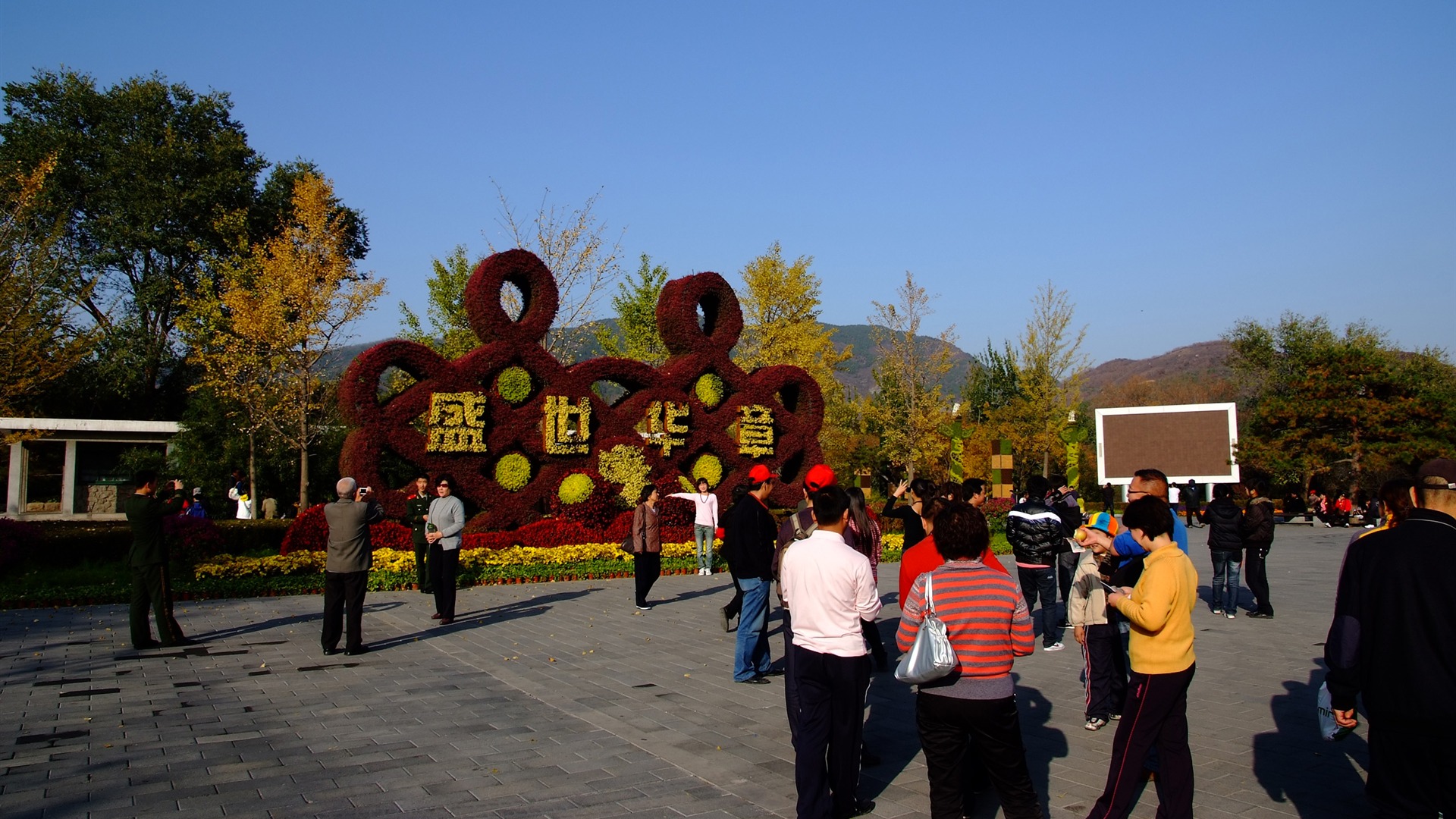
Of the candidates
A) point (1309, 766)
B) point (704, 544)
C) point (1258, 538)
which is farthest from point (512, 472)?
point (1309, 766)

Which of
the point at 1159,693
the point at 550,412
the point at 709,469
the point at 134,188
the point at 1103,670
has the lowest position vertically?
the point at 1103,670

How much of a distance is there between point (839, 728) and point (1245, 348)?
5272cm

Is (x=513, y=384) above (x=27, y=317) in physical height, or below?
below

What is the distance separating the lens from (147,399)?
1443 inches

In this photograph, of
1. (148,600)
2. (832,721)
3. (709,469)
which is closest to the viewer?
(832,721)

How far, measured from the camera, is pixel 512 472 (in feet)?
56.3

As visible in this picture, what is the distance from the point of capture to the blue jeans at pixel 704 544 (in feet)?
49.4

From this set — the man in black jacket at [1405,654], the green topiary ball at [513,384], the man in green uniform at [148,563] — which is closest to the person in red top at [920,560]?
the man in black jacket at [1405,654]

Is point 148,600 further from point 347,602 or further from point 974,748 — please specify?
point 974,748

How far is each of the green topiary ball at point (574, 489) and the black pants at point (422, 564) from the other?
445 centimetres

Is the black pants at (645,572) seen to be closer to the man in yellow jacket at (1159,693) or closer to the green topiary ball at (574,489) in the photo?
the green topiary ball at (574,489)

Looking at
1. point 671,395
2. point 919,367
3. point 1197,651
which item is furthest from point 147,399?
point 1197,651

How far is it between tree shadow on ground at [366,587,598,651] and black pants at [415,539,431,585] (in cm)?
157

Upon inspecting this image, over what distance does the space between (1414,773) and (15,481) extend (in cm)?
3590
